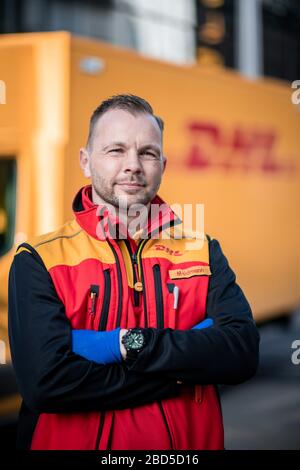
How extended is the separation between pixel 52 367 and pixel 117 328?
206mm

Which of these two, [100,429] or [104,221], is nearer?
[100,429]

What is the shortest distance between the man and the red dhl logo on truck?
4035 millimetres

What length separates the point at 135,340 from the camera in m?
2.14

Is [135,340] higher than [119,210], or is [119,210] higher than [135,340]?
[119,210]

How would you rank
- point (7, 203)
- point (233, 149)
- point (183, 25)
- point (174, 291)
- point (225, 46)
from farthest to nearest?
point (225, 46) → point (183, 25) → point (233, 149) → point (7, 203) → point (174, 291)

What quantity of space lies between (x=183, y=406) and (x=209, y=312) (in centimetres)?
30

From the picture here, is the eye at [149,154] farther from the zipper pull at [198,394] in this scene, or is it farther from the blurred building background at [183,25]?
the blurred building background at [183,25]

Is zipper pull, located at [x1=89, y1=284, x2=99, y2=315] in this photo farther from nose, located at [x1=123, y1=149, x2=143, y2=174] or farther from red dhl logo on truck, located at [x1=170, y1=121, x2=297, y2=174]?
red dhl logo on truck, located at [x1=170, y1=121, x2=297, y2=174]

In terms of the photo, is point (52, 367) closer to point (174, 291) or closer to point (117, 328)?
point (117, 328)

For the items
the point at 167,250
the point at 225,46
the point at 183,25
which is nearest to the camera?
the point at 167,250

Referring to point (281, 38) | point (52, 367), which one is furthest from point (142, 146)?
point (281, 38)

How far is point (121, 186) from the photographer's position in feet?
7.18

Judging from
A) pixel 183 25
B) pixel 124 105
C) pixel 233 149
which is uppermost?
pixel 183 25
